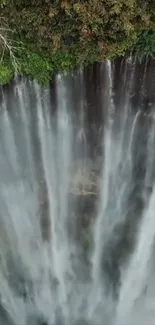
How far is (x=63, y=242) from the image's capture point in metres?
10.4

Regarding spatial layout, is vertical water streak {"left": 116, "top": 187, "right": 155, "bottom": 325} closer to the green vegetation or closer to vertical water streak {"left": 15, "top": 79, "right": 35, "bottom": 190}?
vertical water streak {"left": 15, "top": 79, "right": 35, "bottom": 190}

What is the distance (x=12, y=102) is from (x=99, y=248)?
4.22 metres

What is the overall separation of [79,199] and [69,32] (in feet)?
13.1

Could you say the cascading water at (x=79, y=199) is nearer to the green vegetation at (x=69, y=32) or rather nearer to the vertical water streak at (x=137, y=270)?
the vertical water streak at (x=137, y=270)

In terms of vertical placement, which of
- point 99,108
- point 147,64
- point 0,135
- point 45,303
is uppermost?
point 147,64

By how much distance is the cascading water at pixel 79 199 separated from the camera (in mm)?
8234

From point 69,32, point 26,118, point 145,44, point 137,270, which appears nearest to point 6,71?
point 26,118

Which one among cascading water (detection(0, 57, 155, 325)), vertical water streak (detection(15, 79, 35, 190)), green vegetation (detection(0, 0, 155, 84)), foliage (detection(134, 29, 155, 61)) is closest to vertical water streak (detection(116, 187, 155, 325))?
cascading water (detection(0, 57, 155, 325))

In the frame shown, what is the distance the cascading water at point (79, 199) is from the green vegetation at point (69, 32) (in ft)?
1.46

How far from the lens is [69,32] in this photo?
678 cm

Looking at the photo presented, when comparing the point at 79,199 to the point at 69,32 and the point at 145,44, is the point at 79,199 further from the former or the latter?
the point at 69,32

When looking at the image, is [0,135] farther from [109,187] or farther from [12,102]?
[109,187]

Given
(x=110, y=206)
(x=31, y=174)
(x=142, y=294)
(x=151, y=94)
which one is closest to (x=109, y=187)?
(x=110, y=206)

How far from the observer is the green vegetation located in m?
6.49
